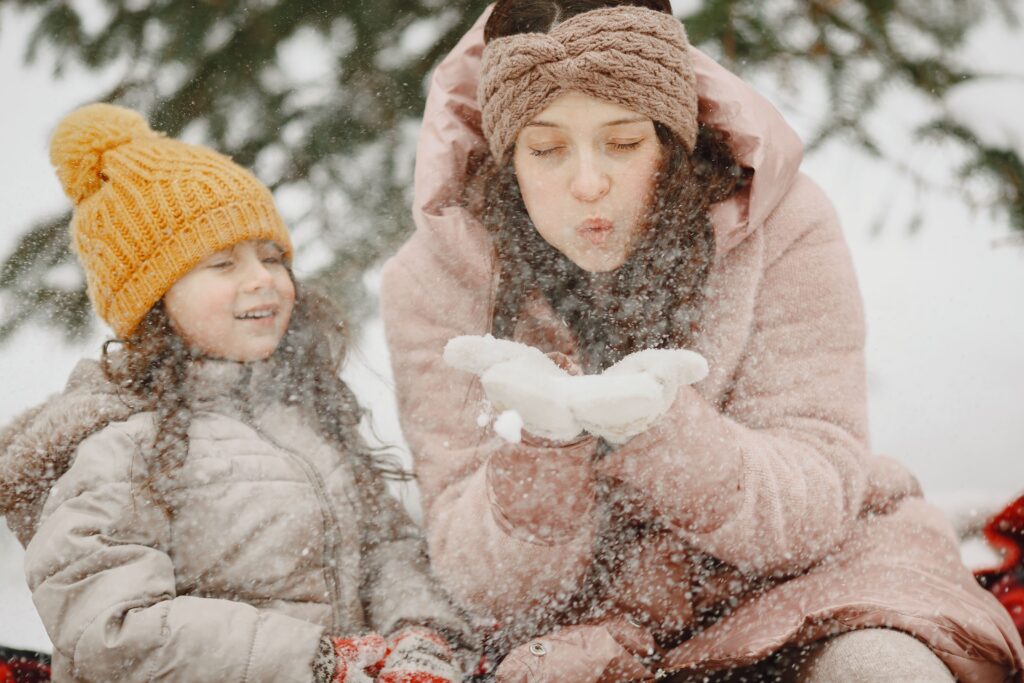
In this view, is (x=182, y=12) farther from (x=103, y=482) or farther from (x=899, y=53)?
(x=899, y=53)

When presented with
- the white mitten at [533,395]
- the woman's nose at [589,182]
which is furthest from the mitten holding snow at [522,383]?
the woman's nose at [589,182]

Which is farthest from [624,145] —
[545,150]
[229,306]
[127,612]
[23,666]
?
[23,666]

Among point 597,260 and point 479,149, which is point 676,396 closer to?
point 597,260

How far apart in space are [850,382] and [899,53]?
2.93ft

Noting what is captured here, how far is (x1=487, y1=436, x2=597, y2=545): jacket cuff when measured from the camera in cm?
101

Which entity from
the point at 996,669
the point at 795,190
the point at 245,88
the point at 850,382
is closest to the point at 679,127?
the point at 795,190

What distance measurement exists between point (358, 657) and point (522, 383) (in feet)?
1.81

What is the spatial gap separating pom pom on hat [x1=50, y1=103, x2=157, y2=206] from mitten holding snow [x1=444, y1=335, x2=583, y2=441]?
0.81 meters

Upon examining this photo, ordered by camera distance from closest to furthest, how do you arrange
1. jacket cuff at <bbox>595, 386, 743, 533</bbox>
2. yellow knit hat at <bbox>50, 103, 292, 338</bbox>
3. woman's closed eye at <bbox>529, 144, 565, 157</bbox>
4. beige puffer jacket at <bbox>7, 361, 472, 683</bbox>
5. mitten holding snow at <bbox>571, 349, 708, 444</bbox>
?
mitten holding snow at <bbox>571, 349, 708, 444</bbox>, jacket cuff at <bbox>595, 386, 743, 533</bbox>, beige puffer jacket at <bbox>7, 361, 472, 683</bbox>, woman's closed eye at <bbox>529, 144, 565, 157</bbox>, yellow knit hat at <bbox>50, 103, 292, 338</bbox>

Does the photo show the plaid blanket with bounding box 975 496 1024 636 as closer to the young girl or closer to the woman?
the woman

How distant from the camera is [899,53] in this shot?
1.83 m

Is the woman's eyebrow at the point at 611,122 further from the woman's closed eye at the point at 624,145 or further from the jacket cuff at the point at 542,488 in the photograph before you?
the jacket cuff at the point at 542,488

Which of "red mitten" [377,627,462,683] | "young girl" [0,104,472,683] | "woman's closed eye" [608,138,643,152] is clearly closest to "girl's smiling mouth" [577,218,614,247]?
"woman's closed eye" [608,138,643,152]

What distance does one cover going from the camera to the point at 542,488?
104 cm
